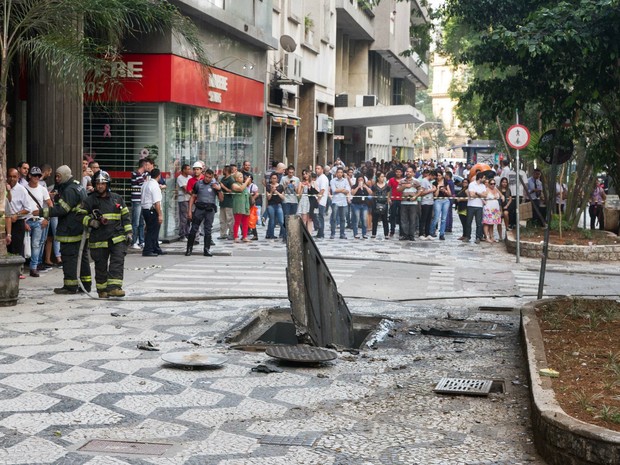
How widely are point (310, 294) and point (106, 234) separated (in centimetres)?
419

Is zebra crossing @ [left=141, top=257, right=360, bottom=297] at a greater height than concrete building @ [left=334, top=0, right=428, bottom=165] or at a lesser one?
lesser

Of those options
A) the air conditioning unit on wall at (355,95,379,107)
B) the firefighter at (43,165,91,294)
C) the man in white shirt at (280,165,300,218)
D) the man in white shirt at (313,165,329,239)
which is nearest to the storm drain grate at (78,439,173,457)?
the firefighter at (43,165,91,294)

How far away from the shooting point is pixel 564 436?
6.26 m

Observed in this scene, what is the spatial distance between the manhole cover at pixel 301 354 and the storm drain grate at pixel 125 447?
8.97 ft

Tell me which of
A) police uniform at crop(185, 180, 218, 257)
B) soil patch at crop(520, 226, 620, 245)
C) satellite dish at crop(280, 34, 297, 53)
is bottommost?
soil patch at crop(520, 226, 620, 245)

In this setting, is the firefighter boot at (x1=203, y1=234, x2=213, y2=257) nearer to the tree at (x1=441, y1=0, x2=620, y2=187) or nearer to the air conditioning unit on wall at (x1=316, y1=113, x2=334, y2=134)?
the tree at (x1=441, y1=0, x2=620, y2=187)

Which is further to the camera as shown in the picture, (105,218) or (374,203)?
(374,203)

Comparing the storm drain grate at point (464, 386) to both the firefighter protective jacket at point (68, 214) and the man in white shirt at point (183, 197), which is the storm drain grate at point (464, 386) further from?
the man in white shirt at point (183, 197)

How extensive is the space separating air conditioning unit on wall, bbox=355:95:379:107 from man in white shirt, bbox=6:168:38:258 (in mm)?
33490

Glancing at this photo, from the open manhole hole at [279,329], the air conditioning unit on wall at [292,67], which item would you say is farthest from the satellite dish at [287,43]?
the open manhole hole at [279,329]

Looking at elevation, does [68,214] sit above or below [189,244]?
above

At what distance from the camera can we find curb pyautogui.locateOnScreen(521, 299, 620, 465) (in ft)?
19.5

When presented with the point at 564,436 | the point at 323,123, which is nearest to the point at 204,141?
the point at 323,123

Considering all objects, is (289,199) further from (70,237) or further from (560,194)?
(70,237)
